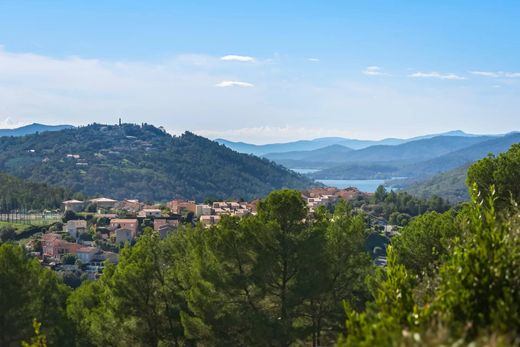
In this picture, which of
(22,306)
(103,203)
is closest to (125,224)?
(103,203)

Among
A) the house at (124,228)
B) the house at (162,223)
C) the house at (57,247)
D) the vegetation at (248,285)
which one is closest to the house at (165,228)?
the house at (162,223)

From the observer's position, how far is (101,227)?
82.5 metres

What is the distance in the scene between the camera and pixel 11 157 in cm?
19925

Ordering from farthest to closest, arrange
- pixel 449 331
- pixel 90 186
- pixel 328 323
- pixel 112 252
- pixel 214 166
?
pixel 214 166 < pixel 90 186 < pixel 112 252 < pixel 328 323 < pixel 449 331

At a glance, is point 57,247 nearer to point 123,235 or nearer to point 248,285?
point 123,235

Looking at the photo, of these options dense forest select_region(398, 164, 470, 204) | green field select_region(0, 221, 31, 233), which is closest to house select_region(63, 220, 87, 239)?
green field select_region(0, 221, 31, 233)

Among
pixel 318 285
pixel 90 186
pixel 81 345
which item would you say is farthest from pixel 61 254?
pixel 90 186

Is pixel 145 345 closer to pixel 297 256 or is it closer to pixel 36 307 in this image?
pixel 36 307

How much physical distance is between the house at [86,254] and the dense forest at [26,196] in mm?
24048

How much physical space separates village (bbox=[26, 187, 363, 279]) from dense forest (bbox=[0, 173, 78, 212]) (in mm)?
2643

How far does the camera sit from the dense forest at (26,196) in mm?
86688

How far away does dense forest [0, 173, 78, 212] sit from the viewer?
284 feet

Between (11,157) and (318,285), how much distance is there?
200 metres

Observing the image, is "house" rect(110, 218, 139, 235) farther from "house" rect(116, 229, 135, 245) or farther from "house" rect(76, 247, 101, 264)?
"house" rect(76, 247, 101, 264)
